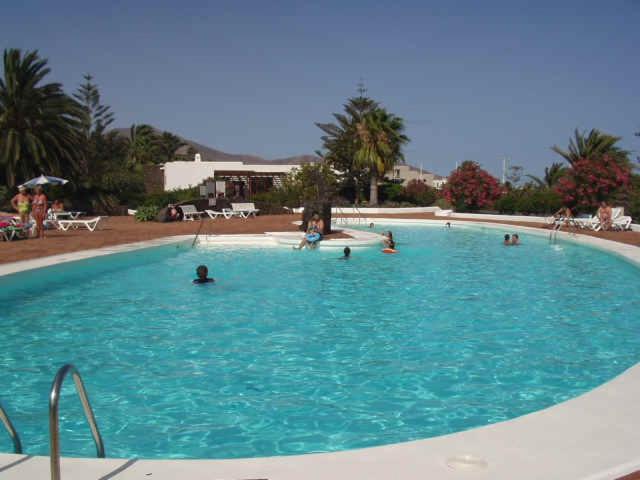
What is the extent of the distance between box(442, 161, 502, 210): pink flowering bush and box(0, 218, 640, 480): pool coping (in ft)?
113

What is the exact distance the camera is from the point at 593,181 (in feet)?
88.8

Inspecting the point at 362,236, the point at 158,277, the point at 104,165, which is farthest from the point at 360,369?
the point at 104,165

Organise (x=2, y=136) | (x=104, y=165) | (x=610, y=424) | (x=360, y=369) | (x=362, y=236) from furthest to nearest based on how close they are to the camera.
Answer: (x=104, y=165)
(x=2, y=136)
(x=362, y=236)
(x=360, y=369)
(x=610, y=424)

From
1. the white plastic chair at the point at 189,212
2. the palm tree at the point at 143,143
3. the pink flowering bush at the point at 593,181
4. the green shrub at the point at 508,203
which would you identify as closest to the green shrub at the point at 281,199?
the white plastic chair at the point at 189,212

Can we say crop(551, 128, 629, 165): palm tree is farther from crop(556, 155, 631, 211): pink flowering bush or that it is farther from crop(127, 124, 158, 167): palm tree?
crop(127, 124, 158, 167): palm tree

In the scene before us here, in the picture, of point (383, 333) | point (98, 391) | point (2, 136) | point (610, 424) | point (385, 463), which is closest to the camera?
point (385, 463)

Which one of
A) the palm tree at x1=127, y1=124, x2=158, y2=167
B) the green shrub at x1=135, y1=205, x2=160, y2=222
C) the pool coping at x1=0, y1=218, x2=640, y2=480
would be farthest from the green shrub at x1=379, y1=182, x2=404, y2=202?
the pool coping at x1=0, y1=218, x2=640, y2=480

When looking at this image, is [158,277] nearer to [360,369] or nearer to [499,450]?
[360,369]

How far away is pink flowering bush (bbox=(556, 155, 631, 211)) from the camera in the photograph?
87.5 ft

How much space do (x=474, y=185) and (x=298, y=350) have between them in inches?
1246

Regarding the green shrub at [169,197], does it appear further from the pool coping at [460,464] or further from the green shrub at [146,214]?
the pool coping at [460,464]

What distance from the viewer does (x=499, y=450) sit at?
353 centimetres

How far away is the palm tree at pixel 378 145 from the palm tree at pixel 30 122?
71.6 feet

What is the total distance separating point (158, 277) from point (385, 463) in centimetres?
1127
